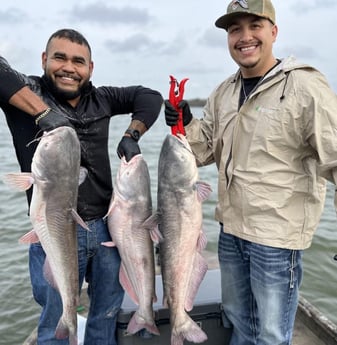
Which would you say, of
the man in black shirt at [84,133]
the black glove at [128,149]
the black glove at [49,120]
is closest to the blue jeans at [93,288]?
the man in black shirt at [84,133]

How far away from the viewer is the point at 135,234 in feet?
10.9

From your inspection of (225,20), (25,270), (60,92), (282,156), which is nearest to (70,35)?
(60,92)

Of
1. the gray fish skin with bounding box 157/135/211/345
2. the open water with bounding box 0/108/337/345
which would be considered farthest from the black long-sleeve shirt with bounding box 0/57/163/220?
the open water with bounding box 0/108/337/345

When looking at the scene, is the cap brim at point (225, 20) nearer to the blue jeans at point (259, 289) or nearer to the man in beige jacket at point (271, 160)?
the man in beige jacket at point (271, 160)

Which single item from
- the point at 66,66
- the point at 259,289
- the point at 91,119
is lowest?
the point at 259,289

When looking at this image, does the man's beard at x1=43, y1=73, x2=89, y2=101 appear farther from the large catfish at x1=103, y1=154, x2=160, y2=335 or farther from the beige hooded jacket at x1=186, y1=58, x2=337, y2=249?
the beige hooded jacket at x1=186, y1=58, x2=337, y2=249

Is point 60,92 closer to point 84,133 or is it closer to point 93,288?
point 84,133

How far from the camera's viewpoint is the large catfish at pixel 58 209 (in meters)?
2.93

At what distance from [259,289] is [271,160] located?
1.02m

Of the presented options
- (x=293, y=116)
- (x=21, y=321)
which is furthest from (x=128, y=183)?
(x=21, y=321)

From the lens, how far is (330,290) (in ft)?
24.1

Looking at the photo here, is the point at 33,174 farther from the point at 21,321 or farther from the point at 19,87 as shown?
the point at 21,321

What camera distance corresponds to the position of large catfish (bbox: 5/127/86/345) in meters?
2.93

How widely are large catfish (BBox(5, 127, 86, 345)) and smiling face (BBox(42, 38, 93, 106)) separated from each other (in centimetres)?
48
